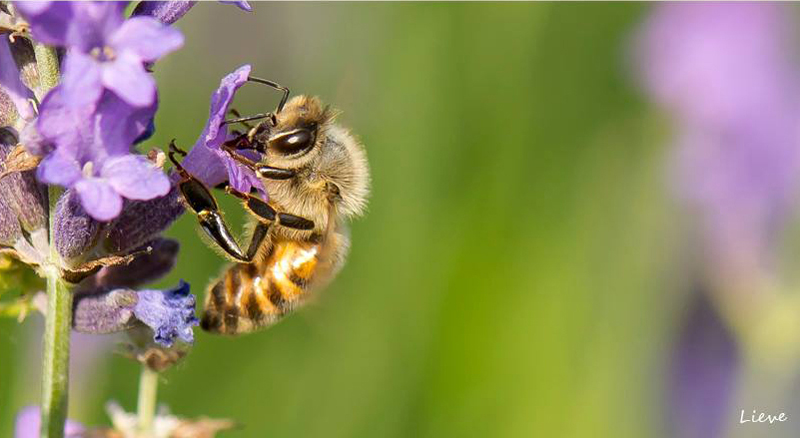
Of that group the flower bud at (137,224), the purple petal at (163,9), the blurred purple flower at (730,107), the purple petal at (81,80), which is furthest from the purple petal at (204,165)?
the blurred purple flower at (730,107)

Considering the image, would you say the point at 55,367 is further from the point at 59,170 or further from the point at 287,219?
the point at 287,219

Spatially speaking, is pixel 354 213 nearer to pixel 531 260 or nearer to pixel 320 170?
pixel 320 170

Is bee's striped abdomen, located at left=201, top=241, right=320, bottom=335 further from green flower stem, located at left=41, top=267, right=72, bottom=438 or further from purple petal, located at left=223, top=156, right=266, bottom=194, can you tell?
green flower stem, located at left=41, top=267, right=72, bottom=438

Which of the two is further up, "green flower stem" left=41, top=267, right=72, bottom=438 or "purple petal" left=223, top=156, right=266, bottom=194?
"purple petal" left=223, top=156, right=266, bottom=194

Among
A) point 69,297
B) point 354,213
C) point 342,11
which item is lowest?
point 69,297

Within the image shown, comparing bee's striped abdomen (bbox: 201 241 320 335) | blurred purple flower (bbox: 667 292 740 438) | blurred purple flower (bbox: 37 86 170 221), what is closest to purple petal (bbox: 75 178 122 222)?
blurred purple flower (bbox: 37 86 170 221)

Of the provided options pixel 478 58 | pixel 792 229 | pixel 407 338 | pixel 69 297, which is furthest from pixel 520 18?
pixel 69 297

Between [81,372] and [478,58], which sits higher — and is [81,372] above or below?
below
